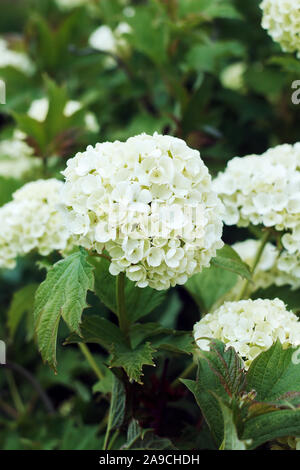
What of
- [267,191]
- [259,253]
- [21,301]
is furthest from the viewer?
[21,301]

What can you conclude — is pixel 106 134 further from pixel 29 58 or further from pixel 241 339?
pixel 241 339

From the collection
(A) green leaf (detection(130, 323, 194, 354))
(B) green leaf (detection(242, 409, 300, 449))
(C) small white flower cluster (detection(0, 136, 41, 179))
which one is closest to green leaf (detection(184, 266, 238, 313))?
(A) green leaf (detection(130, 323, 194, 354))

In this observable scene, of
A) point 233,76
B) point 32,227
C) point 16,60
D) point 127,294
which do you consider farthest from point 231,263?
point 16,60

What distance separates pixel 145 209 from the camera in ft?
4.57

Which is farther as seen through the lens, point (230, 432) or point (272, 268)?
point (272, 268)

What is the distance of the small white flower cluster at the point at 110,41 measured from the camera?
10.7 feet

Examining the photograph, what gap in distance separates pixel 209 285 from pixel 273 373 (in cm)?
66

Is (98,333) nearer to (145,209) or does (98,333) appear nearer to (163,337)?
(163,337)

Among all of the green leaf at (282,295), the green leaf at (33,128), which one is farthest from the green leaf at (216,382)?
the green leaf at (33,128)

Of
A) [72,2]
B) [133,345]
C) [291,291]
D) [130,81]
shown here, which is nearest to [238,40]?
[130,81]

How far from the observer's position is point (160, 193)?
1435 millimetres

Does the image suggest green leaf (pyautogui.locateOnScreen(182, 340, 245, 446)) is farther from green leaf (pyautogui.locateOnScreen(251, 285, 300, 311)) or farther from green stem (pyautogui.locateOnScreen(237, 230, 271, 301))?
green leaf (pyautogui.locateOnScreen(251, 285, 300, 311))

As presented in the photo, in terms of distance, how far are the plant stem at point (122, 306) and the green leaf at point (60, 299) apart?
0.12 meters
